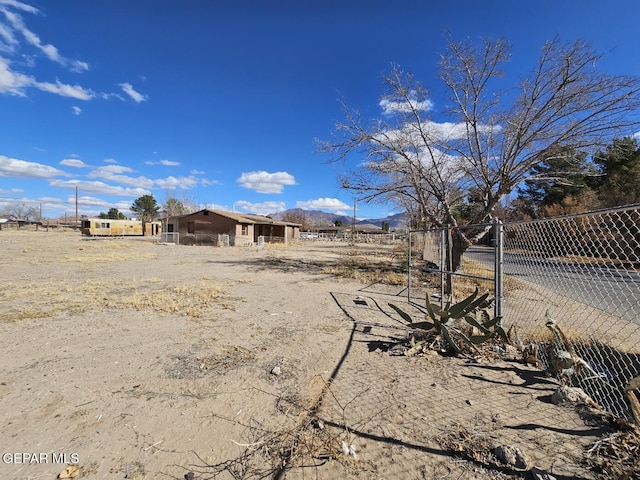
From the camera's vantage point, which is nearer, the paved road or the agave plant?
the paved road

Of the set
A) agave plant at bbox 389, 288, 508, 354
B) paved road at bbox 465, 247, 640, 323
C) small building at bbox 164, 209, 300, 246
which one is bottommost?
agave plant at bbox 389, 288, 508, 354

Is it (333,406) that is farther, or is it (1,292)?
(1,292)

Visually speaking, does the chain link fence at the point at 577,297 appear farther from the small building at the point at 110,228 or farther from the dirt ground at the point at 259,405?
the small building at the point at 110,228

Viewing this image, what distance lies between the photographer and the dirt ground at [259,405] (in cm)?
222

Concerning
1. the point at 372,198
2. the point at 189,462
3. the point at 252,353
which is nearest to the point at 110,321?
the point at 252,353

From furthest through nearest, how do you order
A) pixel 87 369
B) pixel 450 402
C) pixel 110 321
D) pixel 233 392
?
pixel 110 321, pixel 87 369, pixel 233 392, pixel 450 402

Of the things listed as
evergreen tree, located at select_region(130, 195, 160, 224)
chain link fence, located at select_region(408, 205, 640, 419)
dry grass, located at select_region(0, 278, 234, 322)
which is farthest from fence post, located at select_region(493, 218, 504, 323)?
evergreen tree, located at select_region(130, 195, 160, 224)

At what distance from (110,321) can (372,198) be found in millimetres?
10202

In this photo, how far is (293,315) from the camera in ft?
22.0

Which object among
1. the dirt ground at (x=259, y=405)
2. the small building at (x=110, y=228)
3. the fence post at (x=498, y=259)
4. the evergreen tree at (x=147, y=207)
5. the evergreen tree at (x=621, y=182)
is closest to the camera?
the dirt ground at (x=259, y=405)

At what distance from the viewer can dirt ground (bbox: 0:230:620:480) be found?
222cm

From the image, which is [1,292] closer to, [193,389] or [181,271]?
[181,271]

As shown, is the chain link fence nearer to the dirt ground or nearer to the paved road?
the paved road

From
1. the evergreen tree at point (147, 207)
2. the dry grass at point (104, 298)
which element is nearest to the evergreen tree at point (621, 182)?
the dry grass at point (104, 298)
